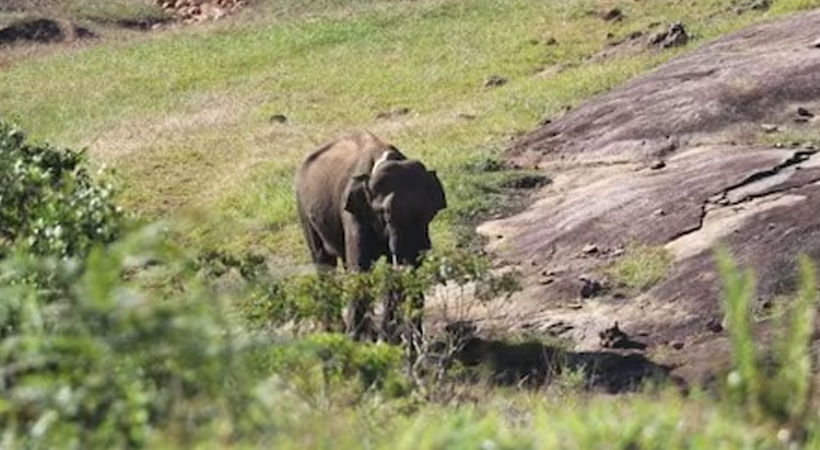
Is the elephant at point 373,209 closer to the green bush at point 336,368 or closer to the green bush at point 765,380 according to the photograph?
the green bush at point 336,368

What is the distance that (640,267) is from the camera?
57.6ft

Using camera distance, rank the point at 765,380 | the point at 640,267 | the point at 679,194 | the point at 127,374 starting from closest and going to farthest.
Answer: the point at 127,374, the point at 765,380, the point at 640,267, the point at 679,194

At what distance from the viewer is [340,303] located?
14180mm

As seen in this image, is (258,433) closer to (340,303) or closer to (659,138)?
(340,303)

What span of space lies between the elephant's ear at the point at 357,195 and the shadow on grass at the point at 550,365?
1.79 meters

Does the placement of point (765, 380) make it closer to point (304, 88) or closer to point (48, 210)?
point (48, 210)

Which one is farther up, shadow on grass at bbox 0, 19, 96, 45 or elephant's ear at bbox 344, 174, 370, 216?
elephant's ear at bbox 344, 174, 370, 216

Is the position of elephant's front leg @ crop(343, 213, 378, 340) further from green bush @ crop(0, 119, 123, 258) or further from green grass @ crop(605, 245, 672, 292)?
green bush @ crop(0, 119, 123, 258)

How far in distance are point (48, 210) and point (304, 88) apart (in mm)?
24632

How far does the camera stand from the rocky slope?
1639 cm

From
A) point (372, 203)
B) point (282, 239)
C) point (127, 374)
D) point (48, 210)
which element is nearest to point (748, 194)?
point (372, 203)

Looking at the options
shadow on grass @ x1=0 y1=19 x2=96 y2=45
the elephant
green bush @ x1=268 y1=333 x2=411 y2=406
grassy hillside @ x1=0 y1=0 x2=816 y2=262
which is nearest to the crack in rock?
the elephant

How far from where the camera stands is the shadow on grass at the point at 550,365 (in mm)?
13938

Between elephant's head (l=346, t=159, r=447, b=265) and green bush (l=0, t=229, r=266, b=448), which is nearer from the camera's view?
green bush (l=0, t=229, r=266, b=448)
